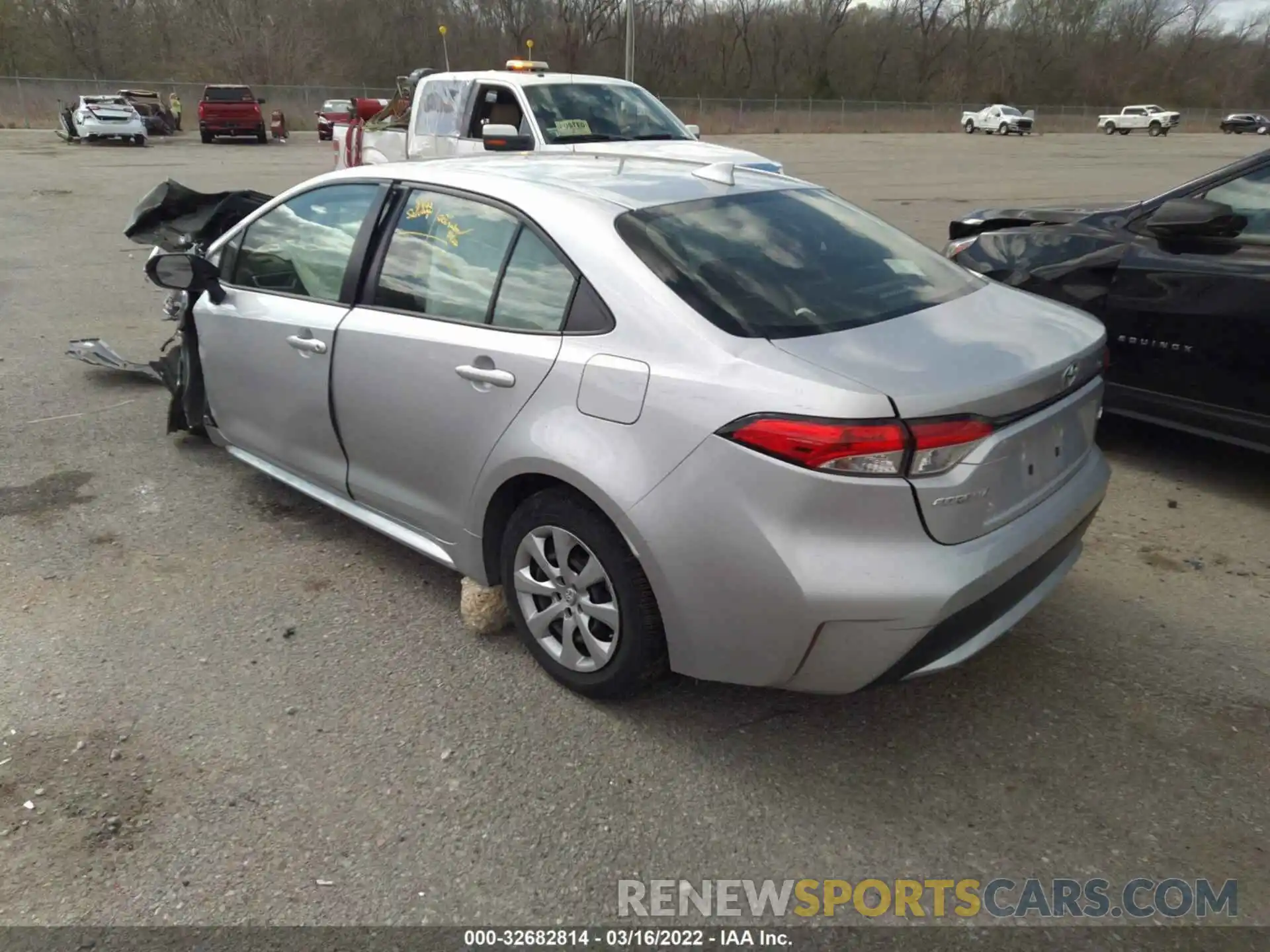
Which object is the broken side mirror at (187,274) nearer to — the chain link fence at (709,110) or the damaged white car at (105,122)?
the damaged white car at (105,122)

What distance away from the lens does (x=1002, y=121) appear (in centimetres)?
5084

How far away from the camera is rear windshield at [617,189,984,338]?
2768mm

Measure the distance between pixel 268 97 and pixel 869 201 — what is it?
41.0 metres

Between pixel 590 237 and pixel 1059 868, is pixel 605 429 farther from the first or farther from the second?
pixel 1059 868

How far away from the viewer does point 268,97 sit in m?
48.1

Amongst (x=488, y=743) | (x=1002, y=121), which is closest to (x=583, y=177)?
(x=488, y=743)

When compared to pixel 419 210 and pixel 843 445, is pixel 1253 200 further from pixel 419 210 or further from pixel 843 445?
pixel 419 210

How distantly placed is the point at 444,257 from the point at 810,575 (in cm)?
178

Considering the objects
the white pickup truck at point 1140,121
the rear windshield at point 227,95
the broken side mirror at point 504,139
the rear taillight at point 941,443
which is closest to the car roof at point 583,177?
the rear taillight at point 941,443

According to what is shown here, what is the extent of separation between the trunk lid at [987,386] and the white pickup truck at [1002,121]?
2129 inches

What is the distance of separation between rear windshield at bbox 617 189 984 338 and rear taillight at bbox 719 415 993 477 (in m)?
0.37

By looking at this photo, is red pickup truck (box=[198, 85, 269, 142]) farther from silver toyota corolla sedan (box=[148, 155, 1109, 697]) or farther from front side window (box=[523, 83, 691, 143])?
silver toyota corolla sedan (box=[148, 155, 1109, 697])

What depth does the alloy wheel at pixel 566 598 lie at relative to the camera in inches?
114

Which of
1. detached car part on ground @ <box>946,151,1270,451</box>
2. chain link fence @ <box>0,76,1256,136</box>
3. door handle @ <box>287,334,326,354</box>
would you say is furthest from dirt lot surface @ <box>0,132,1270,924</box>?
chain link fence @ <box>0,76,1256,136</box>
